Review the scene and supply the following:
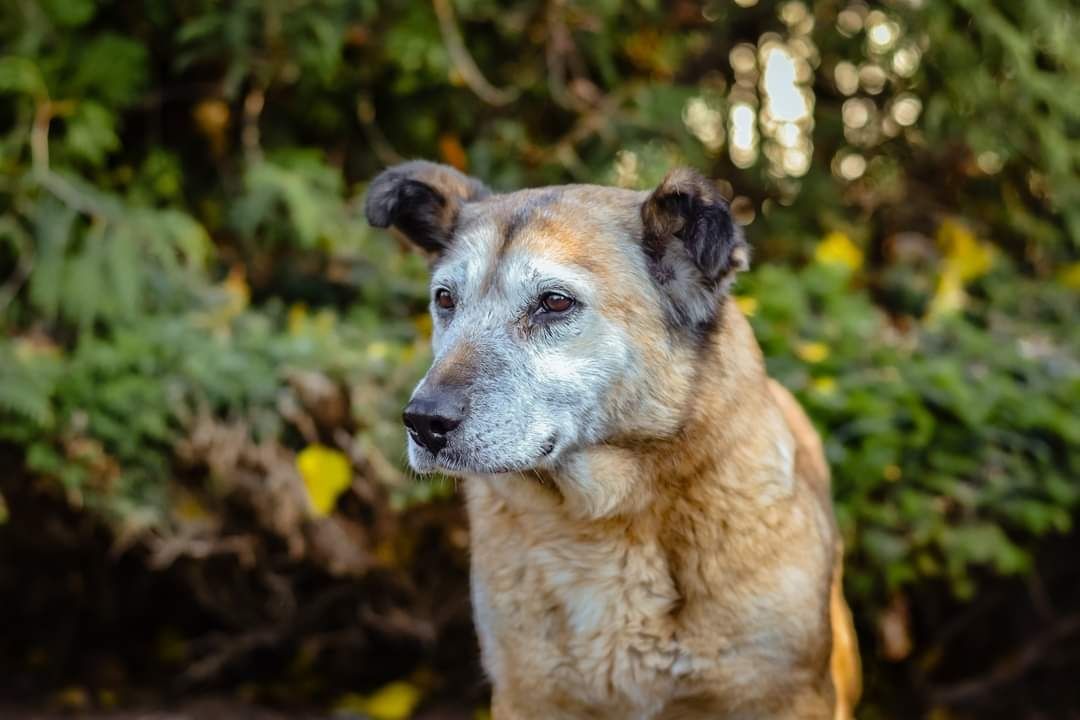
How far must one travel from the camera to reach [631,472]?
332 centimetres

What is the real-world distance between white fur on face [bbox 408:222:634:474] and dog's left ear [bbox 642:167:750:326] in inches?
8.1

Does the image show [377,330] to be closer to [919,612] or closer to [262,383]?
[262,383]

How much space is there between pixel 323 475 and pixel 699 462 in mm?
1885

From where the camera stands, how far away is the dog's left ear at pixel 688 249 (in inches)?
127

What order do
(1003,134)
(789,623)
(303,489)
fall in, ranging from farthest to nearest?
1. (1003,134)
2. (303,489)
3. (789,623)

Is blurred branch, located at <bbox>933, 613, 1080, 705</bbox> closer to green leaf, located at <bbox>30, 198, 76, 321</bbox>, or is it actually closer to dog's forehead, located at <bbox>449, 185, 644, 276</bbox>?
dog's forehead, located at <bbox>449, 185, 644, 276</bbox>

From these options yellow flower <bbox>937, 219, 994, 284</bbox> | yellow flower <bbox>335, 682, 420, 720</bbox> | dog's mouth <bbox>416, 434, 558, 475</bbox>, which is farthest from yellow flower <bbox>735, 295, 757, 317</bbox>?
yellow flower <bbox>335, 682, 420, 720</bbox>

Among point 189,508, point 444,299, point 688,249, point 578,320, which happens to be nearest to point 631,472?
point 578,320

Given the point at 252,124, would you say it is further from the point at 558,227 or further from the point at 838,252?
the point at 558,227

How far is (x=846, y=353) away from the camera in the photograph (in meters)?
4.95

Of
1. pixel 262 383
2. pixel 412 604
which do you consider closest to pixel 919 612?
pixel 412 604

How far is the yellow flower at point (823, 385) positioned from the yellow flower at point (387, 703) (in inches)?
85.9

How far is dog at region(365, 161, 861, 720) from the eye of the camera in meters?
3.23

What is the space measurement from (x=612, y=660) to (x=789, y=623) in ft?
1.56
